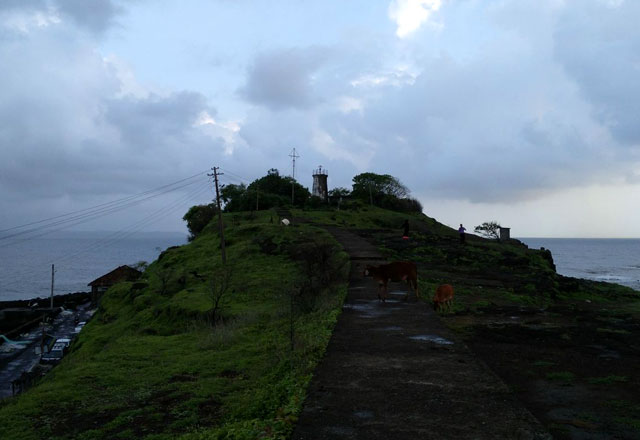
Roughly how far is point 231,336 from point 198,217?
5001 centimetres

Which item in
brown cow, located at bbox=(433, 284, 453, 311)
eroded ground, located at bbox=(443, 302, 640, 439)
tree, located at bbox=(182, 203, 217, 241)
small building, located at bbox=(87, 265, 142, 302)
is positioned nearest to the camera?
eroded ground, located at bbox=(443, 302, 640, 439)

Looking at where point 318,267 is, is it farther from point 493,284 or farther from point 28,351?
point 28,351

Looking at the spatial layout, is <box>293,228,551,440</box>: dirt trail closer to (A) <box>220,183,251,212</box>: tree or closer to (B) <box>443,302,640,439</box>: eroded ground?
(B) <box>443,302,640,439</box>: eroded ground

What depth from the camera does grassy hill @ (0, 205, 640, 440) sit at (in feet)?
26.4

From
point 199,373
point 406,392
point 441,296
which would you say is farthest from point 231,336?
point 406,392

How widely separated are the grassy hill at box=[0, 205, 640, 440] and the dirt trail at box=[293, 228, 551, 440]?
14.1 inches

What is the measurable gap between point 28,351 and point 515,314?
41.0m

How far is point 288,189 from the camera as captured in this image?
73.9 metres

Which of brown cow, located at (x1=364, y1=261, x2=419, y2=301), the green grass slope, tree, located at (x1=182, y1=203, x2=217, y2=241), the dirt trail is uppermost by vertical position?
tree, located at (x1=182, y1=203, x2=217, y2=241)

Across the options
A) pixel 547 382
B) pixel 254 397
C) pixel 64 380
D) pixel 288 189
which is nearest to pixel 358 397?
pixel 254 397

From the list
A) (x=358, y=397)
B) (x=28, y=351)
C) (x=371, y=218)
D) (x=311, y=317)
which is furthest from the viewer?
(x=371, y=218)

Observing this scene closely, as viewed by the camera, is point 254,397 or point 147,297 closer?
point 254,397

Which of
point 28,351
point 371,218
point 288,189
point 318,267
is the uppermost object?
point 288,189

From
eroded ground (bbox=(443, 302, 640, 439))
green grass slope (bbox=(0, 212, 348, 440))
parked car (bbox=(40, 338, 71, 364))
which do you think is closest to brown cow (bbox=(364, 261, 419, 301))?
green grass slope (bbox=(0, 212, 348, 440))
